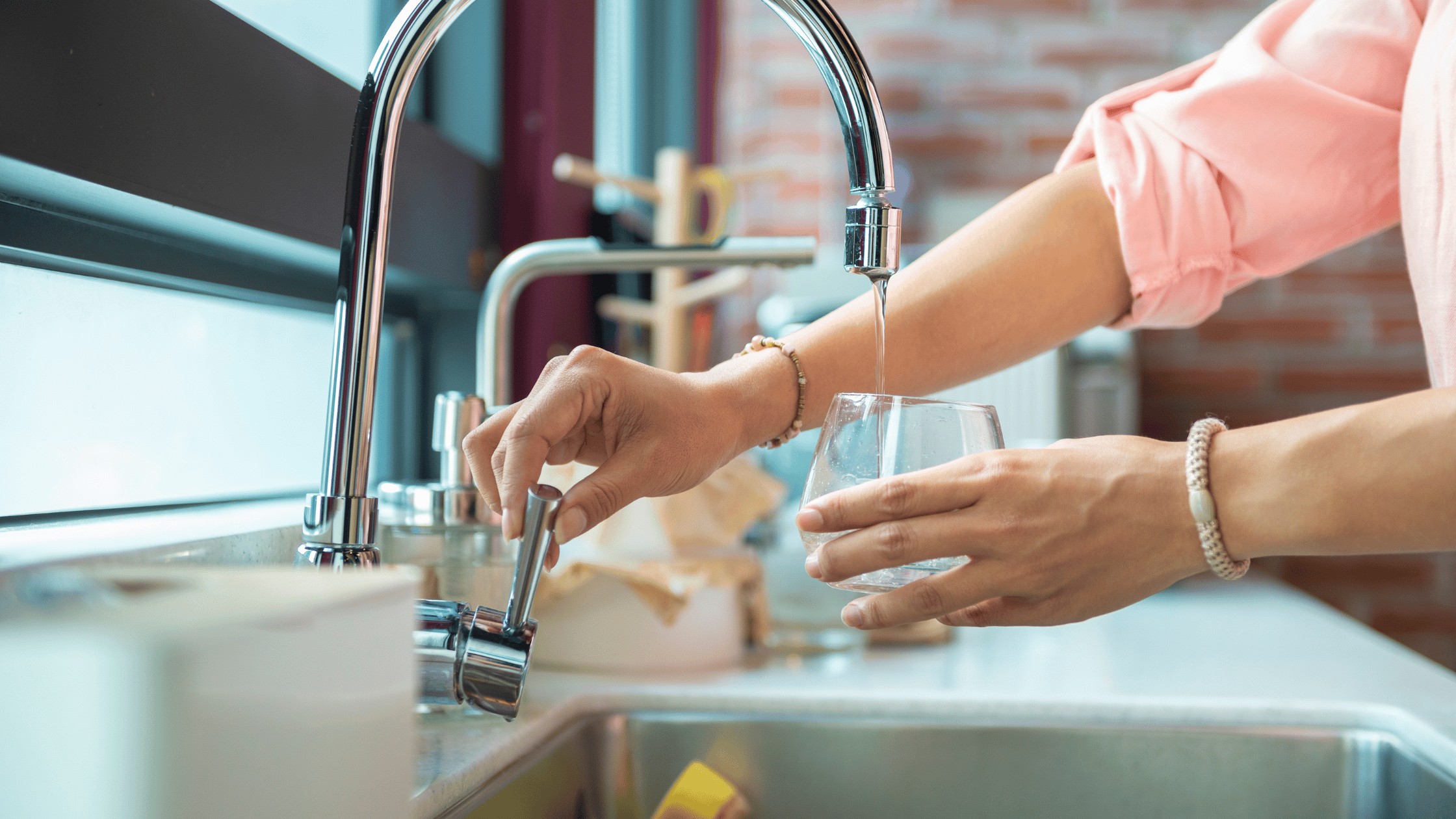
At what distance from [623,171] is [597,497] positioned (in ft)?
5.66

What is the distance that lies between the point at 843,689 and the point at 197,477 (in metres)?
0.52

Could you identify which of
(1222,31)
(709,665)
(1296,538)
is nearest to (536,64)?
(709,665)

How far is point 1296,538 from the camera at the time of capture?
0.50 metres

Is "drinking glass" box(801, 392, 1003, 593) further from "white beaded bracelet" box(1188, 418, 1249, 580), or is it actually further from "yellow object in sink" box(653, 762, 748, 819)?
"yellow object in sink" box(653, 762, 748, 819)

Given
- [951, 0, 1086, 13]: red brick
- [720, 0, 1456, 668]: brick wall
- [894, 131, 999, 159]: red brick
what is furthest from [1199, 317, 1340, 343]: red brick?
[951, 0, 1086, 13]: red brick

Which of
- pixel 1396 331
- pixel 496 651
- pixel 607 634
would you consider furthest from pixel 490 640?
pixel 1396 331

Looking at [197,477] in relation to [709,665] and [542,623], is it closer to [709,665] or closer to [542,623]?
[542,623]

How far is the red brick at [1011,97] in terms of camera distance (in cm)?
200

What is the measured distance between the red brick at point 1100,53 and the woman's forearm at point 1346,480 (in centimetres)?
162

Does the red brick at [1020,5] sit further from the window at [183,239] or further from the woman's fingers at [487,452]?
the woman's fingers at [487,452]

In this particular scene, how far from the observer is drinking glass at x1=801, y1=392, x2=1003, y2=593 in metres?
0.51

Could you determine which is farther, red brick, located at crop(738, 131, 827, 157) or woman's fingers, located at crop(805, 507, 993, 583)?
red brick, located at crop(738, 131, 827, 157)

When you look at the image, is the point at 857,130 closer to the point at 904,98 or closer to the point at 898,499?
the point at 898,499

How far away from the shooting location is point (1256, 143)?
722mm
